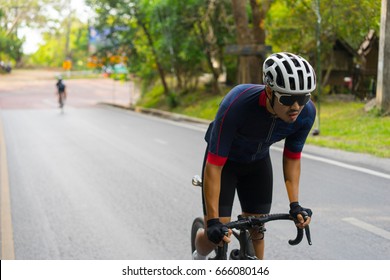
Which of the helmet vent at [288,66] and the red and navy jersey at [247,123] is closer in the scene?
the helmet vent at [288,66]

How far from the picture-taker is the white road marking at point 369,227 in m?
5.33

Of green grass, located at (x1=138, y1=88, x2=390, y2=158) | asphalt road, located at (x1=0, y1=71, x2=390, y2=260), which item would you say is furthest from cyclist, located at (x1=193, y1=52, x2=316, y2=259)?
green grass, located at (x1=138, y1=88, x2=390, y2=158)

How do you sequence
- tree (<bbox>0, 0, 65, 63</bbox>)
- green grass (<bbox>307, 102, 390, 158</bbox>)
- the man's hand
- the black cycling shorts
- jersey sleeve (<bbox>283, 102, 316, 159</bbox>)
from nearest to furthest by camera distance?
the man's hand, jersey sleeve (<bbox>283, 102, 316, 159</bbox>), the black cycling shorts, green grass (<bbox>307, 102, 390, 158</bbox>), tree (<bbox>0, 0, 65, 63</bbox>)

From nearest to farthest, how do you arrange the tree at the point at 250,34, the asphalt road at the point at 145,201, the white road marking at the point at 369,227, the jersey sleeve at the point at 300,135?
1. the jersey sleeve at the point at 300,135
2. the white road marking at the point at 369,227
3. the asphalt road at the point at 145,201
4. the tree at the point at 250,34

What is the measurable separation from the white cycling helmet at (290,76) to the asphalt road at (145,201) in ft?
8.50

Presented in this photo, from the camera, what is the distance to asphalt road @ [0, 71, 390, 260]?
18.4ft

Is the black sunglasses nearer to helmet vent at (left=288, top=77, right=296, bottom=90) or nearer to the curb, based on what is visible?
helmet vent at (left=288, top=77, right=296, bottom=90)

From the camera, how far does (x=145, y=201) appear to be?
7.96 meters

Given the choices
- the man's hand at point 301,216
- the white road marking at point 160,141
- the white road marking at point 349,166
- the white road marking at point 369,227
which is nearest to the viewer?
the man's hand at point 301,216

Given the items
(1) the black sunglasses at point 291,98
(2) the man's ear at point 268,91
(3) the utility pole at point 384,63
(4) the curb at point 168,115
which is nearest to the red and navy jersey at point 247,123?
(2) the man's ear at point 268,91

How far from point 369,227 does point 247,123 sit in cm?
294

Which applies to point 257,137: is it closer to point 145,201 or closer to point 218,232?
point 218,232

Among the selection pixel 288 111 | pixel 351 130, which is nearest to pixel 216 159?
pixel 288 111

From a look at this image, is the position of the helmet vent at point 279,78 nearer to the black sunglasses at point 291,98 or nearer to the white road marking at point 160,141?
the black sunglasses at point 291,98
